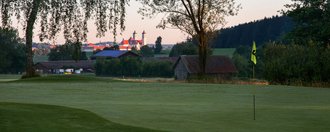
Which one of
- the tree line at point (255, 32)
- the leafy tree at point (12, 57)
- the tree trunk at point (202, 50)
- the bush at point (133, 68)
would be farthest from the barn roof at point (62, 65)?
the tree trunk at point (202, 50)

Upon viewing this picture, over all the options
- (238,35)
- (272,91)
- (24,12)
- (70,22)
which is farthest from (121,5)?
(238,35)

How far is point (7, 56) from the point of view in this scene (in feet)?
321

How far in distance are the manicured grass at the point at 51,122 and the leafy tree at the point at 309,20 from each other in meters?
39.3

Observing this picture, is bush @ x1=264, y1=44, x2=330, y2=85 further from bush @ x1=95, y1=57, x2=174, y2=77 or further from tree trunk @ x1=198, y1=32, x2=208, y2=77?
bush @ x1=95, y1=57, x2=174, y2=77

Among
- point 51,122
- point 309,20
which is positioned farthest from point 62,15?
point 309,20

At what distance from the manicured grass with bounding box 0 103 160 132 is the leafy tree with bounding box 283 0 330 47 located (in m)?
39.3

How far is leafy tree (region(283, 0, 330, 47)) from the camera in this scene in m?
46.2

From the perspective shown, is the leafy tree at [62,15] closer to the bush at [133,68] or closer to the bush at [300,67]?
the bush at [300,67]

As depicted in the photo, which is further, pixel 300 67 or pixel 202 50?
pixel 202 50

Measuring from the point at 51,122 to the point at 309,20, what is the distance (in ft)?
144

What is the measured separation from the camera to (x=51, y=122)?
8055mm

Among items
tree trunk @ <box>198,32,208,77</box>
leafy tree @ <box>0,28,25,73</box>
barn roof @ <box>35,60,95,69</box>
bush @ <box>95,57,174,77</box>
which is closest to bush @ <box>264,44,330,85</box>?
tree trunk @ <box>198,32,208,77</box>

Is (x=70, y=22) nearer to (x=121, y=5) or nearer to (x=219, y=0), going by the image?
(x=121, y=5)

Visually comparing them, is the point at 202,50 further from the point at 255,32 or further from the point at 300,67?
the point at 255,32
